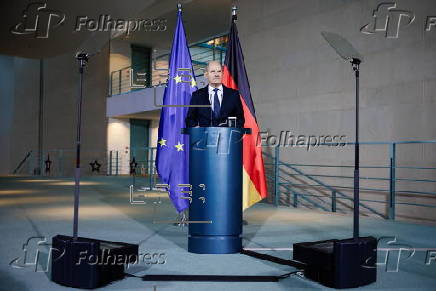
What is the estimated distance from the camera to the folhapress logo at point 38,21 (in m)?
10.8

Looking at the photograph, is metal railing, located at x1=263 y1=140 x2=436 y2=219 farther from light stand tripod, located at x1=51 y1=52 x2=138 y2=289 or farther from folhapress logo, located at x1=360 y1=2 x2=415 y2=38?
light stand tripod, located at x1=51 y1=52 x2=138 y2=289

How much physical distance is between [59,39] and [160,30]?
3.12 m

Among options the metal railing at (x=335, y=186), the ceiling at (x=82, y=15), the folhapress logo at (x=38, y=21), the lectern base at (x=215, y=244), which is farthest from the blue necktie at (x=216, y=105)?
the folhapress logo at (x=38, y=21)

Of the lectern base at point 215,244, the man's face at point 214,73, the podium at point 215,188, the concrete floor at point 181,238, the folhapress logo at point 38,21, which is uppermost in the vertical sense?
the folhapress logo at point 38,21

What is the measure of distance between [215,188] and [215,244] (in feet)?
1.27

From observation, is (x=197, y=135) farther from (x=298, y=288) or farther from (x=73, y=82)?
(x=73, y=82)

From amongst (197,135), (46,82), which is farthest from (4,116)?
(197,135)

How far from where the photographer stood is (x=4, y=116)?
19.1 metres

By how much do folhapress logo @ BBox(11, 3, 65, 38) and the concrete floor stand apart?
5748 mm

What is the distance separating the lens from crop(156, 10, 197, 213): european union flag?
13.8ft

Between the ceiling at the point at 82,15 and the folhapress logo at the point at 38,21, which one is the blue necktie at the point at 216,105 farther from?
the folhapress logo at the point at 38,21

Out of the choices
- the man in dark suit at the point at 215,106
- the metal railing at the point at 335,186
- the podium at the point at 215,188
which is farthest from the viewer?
the metal railing at the point at 335,186

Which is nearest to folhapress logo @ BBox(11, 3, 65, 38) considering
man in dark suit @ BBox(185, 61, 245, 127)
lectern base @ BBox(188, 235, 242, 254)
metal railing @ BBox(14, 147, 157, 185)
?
metal railing @ BBox(14, 147, 157, 185)

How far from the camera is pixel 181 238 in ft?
12.4
